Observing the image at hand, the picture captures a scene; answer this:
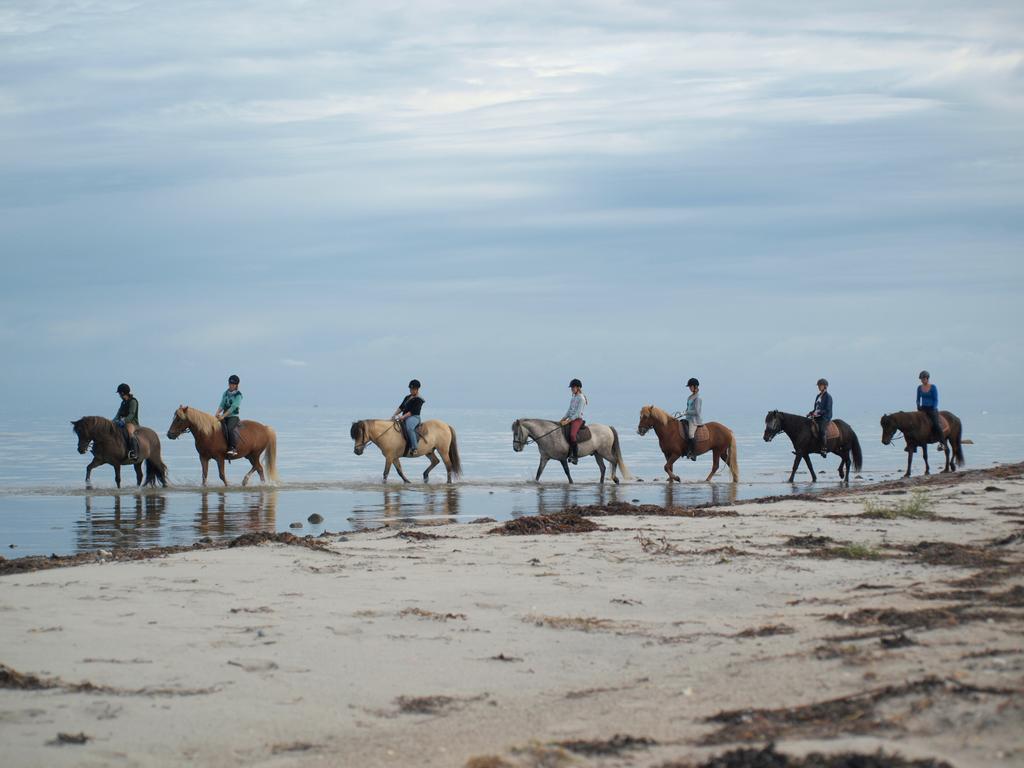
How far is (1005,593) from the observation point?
6977 mm

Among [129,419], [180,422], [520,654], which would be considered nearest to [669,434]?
[180,422]

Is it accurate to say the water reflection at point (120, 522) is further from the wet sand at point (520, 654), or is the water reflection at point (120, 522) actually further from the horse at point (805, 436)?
the horse at point (805, 436)

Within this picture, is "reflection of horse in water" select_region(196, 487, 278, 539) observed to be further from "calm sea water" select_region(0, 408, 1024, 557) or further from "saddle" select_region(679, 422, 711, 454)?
"saddle" select_region(679, 422, 711, 454)

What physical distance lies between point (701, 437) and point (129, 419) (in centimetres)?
1281

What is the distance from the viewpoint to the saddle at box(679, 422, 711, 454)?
2591 cm

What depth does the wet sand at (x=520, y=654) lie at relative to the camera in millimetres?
4578

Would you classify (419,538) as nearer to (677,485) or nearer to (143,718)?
(143,718)

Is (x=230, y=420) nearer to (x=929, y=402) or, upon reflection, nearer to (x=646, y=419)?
(x=646, y=419)

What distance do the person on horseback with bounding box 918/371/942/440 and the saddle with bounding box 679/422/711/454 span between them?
17.7 feet

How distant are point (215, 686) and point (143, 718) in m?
0.56

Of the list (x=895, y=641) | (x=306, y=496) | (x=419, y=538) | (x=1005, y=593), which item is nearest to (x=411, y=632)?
(x=895, y=641)

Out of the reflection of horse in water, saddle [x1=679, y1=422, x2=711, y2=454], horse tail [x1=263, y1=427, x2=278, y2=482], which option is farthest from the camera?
saddle [x1=679, y1=422, x2=711, y2=454]

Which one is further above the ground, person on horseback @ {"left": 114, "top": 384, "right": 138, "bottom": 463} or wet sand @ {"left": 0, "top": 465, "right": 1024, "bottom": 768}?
person on horseback @ {"left": 114, "top": 384, "right": 138, "bottom": 463}

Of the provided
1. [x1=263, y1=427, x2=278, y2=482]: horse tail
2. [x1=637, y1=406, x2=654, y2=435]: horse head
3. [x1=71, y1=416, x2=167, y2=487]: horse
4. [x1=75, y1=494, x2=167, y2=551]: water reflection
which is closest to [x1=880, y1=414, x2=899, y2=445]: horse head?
[x1=637, y1=406, x2=654, y2=435]: horse head
